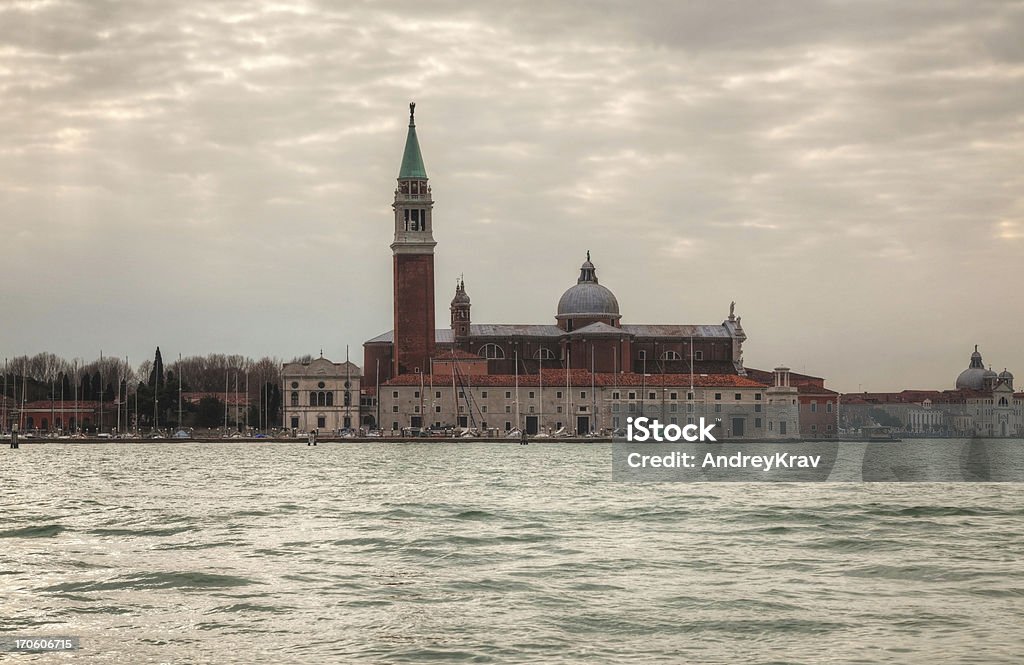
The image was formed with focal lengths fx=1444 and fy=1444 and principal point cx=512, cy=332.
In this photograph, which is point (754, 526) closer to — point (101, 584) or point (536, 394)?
point (101, 584)

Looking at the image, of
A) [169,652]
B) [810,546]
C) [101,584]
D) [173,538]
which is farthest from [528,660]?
[173,538]

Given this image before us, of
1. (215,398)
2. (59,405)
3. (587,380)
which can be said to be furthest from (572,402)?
(59,405)

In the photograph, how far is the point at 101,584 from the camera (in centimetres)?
1201

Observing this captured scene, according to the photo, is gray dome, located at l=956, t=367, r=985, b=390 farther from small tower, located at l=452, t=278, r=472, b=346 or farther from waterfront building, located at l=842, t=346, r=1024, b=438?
small tower, located at l=452, t=278, r=472, b=346

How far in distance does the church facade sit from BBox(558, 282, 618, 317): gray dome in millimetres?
103

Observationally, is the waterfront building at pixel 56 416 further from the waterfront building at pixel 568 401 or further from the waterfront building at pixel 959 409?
the waterfront building at pixel 959 409

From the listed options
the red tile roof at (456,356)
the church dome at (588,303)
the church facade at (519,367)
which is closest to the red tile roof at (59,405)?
the church facade at (519,367)

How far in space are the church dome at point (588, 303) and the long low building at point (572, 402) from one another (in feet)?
22.5

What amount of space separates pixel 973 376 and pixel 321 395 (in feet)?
179

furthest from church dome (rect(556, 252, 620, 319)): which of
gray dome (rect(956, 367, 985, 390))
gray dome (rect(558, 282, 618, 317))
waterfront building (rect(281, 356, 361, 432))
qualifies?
gray dome (rect(956, 367, 985, 390))

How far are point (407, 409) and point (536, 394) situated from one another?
256 inches

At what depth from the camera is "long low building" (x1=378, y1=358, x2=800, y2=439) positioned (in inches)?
2756

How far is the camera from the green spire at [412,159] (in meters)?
74.4

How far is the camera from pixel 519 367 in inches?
3061
